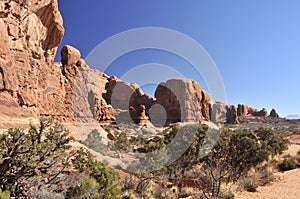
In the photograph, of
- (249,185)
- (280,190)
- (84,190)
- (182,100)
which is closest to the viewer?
(84,190)

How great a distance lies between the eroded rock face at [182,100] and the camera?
197ft

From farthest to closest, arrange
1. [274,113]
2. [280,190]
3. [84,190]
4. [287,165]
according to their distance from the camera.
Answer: [274,113] → [287,165] → [280,190] → [84,190]

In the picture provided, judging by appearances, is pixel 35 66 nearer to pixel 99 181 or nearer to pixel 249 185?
pixel 99 181

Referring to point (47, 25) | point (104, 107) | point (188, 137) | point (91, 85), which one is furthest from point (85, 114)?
point (188, 137)

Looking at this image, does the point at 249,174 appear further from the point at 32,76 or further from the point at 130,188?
the point at 32,76

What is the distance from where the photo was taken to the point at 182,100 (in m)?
60.9

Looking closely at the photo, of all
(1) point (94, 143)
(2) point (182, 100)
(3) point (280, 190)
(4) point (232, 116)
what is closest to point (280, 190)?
(3) point (280, 190)

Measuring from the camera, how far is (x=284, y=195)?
8039 millimetres

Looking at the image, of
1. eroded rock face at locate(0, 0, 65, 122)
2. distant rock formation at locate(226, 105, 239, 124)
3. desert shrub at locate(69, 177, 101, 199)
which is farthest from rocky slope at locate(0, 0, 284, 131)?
distant rock formation at locate(226, 105, 239, 124)

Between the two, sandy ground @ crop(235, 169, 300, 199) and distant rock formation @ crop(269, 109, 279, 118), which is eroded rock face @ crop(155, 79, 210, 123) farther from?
distant rock formation @ crop(269, 109, 279, 118)

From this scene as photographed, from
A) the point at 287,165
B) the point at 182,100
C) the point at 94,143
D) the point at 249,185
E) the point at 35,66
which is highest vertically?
the point at 182,100

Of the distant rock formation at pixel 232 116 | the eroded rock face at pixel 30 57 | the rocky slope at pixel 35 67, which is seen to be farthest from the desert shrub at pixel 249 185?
the distant rock formation at pixel 232 116

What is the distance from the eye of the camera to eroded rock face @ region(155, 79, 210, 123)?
59.9 meters

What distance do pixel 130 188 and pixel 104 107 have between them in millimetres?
39255
